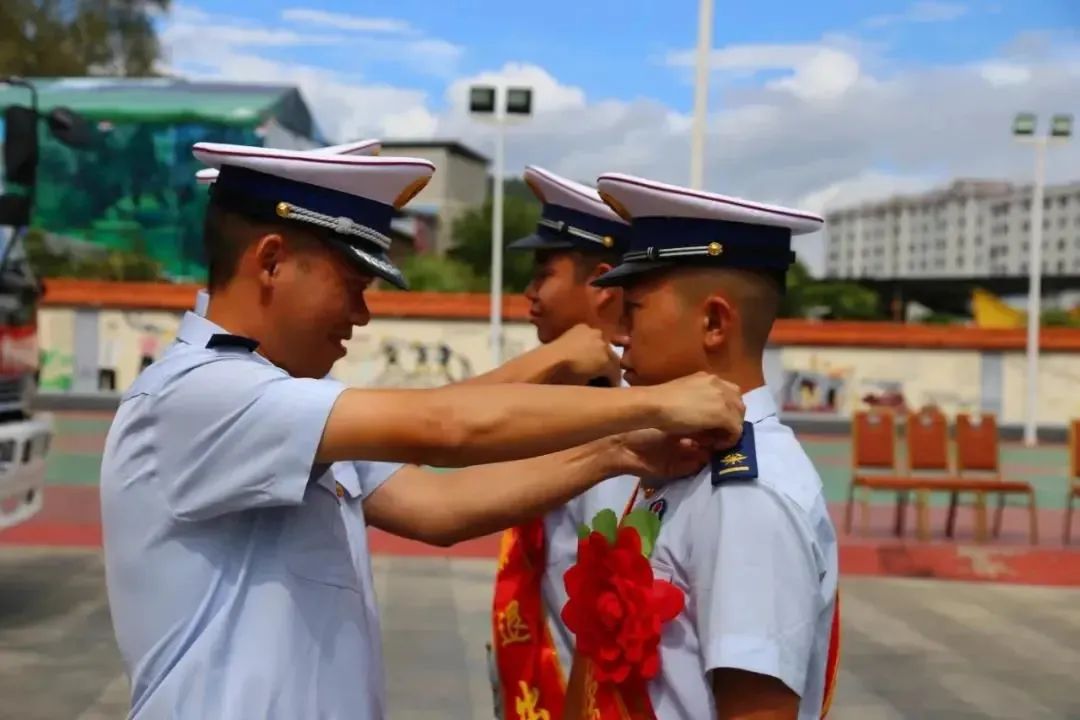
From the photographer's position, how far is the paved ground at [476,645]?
5750 mm

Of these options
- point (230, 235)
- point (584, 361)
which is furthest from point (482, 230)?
point (230, 235)

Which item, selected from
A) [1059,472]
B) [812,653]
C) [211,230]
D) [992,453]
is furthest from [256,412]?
[1059,472]

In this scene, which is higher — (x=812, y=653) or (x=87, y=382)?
(x=812, y=653)

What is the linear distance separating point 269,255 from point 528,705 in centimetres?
142

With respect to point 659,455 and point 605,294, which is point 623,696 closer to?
point 659,455

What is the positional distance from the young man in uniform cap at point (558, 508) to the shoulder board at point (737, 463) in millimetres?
856

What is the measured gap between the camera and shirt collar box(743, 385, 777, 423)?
1.94 meters

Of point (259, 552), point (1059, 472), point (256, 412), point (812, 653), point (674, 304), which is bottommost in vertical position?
point (1059, 472)

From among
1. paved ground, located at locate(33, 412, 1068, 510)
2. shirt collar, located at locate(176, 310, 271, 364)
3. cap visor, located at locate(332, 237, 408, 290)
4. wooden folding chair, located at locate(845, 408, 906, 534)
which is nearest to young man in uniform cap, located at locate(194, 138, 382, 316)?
shirt collar, located at locate(176, 310, 271, 364)

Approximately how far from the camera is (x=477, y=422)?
1.71m

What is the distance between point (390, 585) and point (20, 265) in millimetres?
3080

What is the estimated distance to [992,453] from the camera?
1133 cm

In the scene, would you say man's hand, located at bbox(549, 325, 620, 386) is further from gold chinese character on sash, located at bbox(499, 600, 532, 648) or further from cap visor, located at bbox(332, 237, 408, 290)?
cap visor, located at bbox(332, 237, 408, 290)

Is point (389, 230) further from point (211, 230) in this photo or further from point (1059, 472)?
point (1059, 472)
